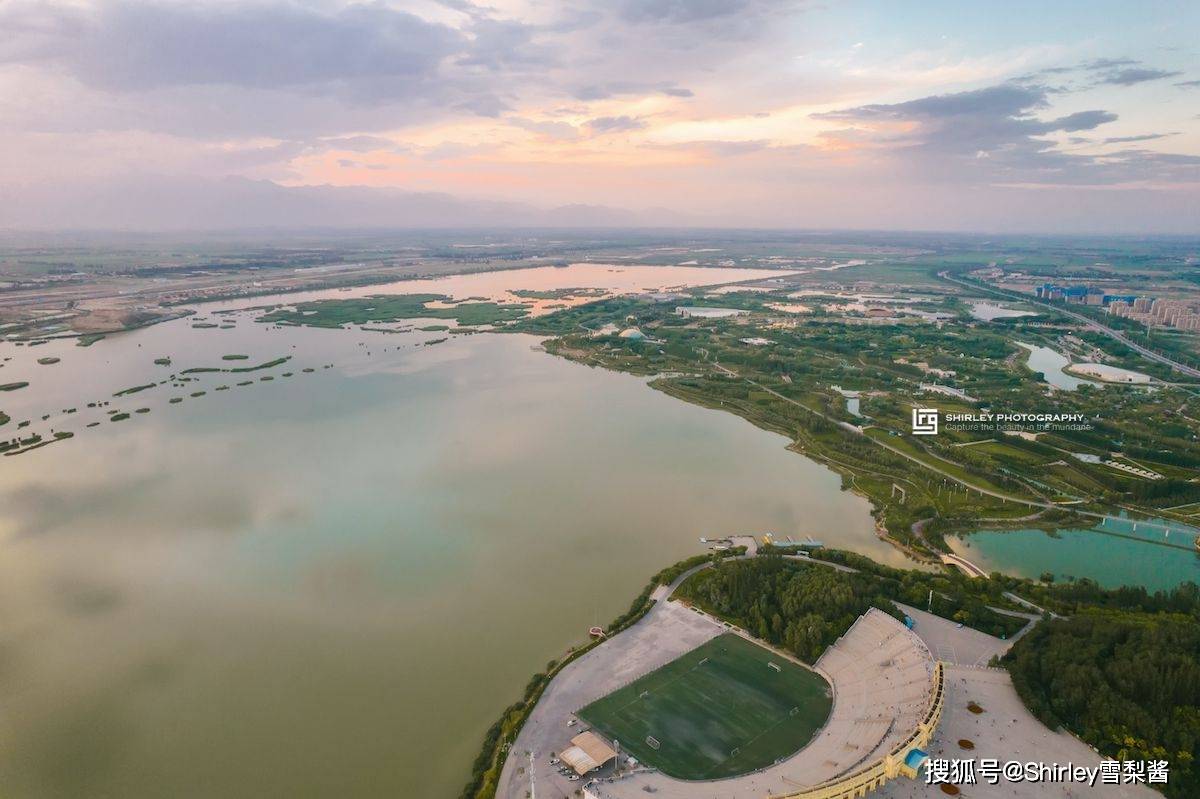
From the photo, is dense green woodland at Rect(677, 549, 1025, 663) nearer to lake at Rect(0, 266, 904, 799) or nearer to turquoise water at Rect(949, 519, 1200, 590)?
lake at Rect(0, 266, 904, 799)

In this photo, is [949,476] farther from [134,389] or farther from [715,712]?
[134,389]

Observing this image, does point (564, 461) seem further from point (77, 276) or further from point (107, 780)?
point (77, 276)

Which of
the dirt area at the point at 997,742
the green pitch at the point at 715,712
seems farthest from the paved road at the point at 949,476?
the green pitch at the point at 715,712

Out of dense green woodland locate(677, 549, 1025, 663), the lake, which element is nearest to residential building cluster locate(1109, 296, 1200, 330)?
the lake

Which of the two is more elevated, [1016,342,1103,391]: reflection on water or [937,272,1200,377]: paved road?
[937,272,1200,377]: paved road

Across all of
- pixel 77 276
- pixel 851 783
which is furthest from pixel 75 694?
pixel 77 276

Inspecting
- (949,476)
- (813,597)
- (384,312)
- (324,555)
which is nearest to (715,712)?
(813,597)

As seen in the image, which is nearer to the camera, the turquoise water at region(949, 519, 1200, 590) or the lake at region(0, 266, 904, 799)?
the lake at region(0, 266, 904, 799)
